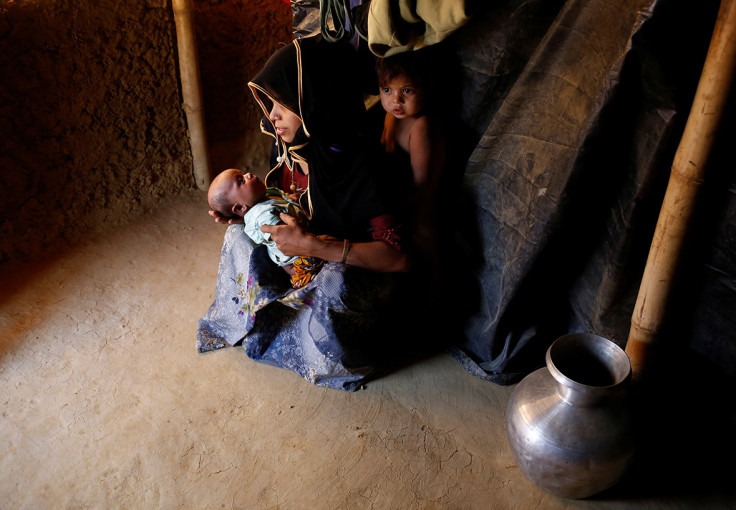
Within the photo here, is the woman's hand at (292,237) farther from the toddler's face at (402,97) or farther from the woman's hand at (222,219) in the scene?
the toddler's face at (402,97)

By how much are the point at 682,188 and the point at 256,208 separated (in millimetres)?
1410

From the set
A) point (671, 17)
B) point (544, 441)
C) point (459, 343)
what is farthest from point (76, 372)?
point (671, 17)

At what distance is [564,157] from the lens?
1.69 meters

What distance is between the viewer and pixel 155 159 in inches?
133

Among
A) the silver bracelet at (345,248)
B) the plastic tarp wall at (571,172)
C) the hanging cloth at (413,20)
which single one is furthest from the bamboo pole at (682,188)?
the silver bracelet at (345,248)

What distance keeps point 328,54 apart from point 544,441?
4.79ft

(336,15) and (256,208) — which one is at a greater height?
(336,15)

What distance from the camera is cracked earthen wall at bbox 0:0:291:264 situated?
8.96ft

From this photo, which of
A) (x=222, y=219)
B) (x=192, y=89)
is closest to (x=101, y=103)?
(x=192, y=89)

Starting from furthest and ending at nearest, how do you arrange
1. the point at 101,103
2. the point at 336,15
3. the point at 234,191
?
the point at 101,103
the point at 234,191
the point at 336,15

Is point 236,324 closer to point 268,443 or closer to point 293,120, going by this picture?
point 268,443

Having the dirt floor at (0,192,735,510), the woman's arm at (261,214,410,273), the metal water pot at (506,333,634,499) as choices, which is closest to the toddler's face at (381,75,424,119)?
the woman's arm at (261,214,410,273)

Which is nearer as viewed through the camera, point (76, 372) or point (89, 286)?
point (76, 372)

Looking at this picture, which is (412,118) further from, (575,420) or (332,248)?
(575,420)
